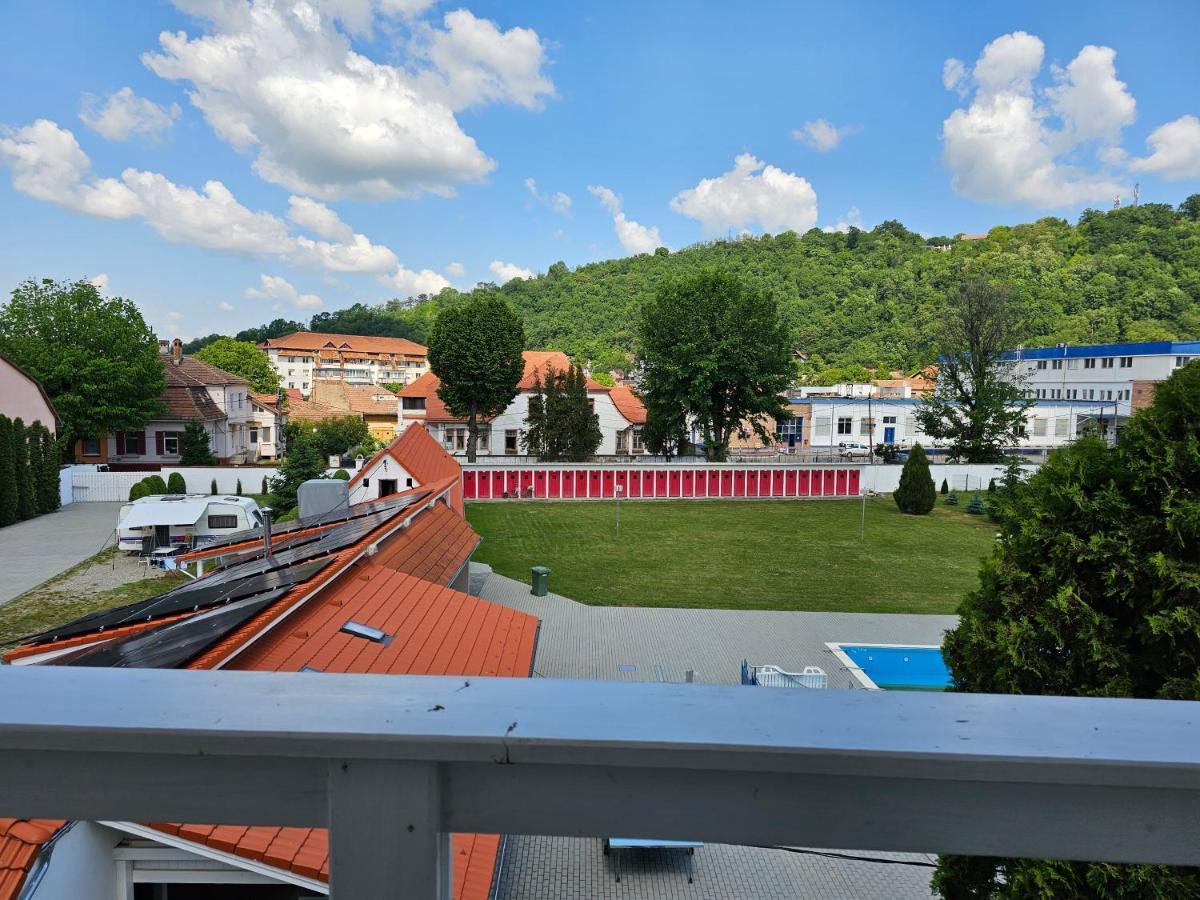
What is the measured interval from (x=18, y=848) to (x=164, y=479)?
3558cm

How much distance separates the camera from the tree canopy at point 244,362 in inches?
2977

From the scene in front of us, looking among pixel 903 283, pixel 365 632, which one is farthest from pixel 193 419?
pixel 903 283

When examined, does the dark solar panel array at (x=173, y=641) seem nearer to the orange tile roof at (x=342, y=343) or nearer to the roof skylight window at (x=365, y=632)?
the roof skylight window at (x=365, y=632)

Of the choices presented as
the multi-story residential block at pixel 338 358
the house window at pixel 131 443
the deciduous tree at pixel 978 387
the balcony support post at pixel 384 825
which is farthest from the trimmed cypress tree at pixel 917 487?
the multi-story residential block at pixel 338 358

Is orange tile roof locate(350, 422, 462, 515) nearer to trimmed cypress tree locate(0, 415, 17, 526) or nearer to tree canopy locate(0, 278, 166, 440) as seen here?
trimmed cypress tree locate(0, 415, 17, 526)

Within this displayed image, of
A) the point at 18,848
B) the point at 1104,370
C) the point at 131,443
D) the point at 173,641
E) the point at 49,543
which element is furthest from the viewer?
the point at 1104,370

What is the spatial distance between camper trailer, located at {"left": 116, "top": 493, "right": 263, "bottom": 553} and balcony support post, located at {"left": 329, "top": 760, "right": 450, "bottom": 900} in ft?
75.5

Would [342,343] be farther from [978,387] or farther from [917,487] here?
[917,487]

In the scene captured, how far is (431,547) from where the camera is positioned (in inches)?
579

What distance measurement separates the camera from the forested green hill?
73.2m

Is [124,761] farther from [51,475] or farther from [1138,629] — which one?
[51,475]

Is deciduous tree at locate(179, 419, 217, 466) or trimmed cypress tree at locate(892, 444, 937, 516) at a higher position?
deciduous tree at locate(179, 419, 217, 466)

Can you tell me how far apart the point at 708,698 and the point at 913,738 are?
0.25 meters

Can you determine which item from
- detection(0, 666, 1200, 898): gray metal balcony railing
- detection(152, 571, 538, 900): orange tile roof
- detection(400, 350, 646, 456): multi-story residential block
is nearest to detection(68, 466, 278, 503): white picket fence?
detection(400, 350, 646, 456): multi-story residential block
